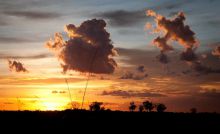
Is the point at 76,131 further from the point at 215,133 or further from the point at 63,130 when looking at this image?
the point at 215,133

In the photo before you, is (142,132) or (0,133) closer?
(0,133)

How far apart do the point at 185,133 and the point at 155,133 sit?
16.4 ft

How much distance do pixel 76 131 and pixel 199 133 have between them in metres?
18.7

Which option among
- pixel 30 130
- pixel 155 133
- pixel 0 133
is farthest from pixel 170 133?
pixel 0 133

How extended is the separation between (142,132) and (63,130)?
1156 centimetres

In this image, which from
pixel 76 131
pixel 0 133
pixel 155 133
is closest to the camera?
pixel 0 133

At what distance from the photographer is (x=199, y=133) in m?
61.2

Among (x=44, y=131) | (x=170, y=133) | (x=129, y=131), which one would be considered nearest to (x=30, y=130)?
(x=44, y=131)

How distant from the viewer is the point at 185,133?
2395 inches

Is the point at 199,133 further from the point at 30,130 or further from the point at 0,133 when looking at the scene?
the point at 0,133

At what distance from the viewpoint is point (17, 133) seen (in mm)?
52750

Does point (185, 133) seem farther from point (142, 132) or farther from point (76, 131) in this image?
point (76, 131)

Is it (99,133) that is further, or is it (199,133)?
(199,133)

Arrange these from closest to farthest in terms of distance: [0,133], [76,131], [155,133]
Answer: [0,133], [76,131], [155,133]
